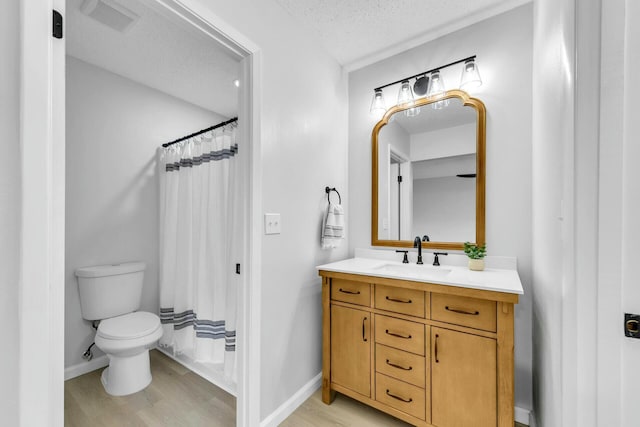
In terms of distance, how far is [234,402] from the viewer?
1.76 m

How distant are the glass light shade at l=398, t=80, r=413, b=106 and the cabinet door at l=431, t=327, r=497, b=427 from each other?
5.12ft

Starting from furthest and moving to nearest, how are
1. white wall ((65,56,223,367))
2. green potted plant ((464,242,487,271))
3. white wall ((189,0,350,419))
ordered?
white wall ((65,56,223,367)) → green potted plant ((464,242,487,271)) → white wall ((189,0,350,419))

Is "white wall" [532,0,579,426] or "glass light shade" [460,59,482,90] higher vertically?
"glass light shade" [460,59,482,90]

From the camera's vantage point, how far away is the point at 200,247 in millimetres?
2096

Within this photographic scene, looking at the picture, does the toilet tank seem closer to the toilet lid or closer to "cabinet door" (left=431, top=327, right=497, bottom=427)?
the toilet lid

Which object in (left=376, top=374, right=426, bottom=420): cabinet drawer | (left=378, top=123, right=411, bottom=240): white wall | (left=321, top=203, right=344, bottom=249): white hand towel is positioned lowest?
(left=376, top=374, right=426, bottom=420): cabinet drawer

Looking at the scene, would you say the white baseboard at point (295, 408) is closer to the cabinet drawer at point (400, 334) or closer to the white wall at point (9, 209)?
the cabinet drawer at point (400, 334)

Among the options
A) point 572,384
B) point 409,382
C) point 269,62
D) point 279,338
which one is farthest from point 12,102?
point 409,382

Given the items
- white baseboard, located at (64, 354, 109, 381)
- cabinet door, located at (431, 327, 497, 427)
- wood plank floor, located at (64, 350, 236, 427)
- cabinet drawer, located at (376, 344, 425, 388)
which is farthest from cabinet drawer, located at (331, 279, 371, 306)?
white baseboard, located at (64, 354, 109, 381)

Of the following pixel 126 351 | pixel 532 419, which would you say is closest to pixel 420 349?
pixel 532 419

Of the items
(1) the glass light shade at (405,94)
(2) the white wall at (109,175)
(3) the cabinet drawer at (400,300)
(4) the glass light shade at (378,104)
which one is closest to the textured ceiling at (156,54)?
(2) the white wall at (109,175)

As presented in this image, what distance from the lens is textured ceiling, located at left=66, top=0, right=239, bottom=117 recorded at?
5.58 ft

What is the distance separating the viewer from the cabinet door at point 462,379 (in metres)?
1.21

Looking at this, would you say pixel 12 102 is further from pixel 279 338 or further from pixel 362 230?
pixel 362 230
